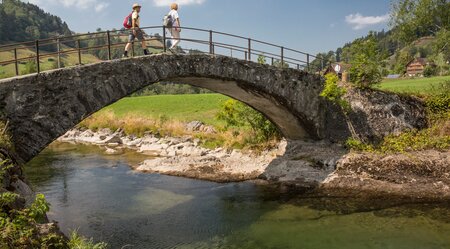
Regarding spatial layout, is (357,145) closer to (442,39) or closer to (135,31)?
(442,39)

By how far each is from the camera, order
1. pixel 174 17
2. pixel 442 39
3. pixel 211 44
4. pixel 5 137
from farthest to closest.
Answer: pixel 442 39 < pixel 211 44 < pixel 174 17 < pixel 5 137

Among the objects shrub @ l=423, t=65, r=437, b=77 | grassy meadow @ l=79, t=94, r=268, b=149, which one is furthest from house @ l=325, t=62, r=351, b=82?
shrub @ l=423, t=65, r=437, b=77

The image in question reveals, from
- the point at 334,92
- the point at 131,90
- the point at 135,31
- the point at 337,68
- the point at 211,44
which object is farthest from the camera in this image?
the point at 337,68

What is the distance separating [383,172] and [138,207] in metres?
12.3

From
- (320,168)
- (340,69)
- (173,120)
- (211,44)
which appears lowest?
(320,168)

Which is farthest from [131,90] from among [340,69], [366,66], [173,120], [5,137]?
[173,120]

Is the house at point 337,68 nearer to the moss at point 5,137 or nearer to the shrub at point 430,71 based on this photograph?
the moss at point 5,137

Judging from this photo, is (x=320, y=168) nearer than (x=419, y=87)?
Yes

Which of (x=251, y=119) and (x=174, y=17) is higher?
(x=174, y=17)

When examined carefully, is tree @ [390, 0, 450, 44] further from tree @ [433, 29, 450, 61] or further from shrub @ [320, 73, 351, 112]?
shrub @ [320, 73, 351, 112]

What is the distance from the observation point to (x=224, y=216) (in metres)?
16.6

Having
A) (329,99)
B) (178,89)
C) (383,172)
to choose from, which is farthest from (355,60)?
(178,89)

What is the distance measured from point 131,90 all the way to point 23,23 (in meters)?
126

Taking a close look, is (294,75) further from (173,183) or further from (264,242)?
(264,242)
